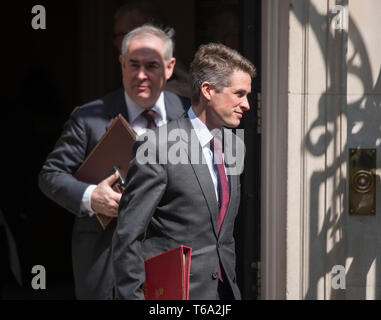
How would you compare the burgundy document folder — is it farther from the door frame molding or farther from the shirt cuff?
the door frame molding

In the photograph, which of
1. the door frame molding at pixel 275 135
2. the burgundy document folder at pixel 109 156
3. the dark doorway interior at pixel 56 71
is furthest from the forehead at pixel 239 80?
the dark doorway interior at pixel 56 71

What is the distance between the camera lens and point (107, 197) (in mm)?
4879

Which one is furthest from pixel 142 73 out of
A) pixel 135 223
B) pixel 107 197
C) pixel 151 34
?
pixel 135 223

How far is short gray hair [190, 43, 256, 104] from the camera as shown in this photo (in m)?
4.29

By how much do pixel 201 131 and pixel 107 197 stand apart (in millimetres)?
901

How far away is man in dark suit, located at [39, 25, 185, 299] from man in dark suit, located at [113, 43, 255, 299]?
0.89 meters

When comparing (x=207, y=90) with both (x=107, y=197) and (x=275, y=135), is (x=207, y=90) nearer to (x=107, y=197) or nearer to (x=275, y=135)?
(x=107, y=197)

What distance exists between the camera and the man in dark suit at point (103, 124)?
518cm

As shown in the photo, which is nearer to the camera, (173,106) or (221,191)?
(221,191)

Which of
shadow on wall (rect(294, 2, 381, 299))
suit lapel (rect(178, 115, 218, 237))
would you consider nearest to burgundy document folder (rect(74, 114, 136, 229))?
suit lapel (rect(178, 115, 218, 237))

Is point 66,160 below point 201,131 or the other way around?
below

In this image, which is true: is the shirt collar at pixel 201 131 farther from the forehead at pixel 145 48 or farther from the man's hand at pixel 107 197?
the forehead at pixel 145 48
